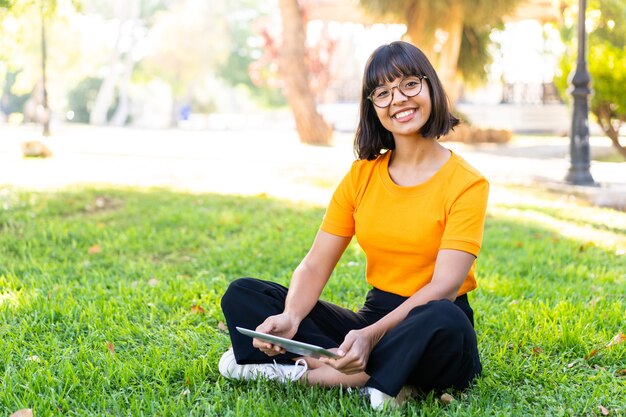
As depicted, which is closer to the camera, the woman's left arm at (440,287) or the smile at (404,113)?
the woman's left arm at (440,287)

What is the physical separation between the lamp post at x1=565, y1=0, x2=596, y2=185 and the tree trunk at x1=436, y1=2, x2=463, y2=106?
5.61m

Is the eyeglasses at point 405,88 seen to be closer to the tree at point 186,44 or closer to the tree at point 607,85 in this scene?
the tree at point 607,85

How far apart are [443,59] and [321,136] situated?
3204 mm

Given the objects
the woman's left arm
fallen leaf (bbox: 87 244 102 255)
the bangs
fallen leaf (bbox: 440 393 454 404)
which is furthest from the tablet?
fallen leaf (bbox: 87 244 102 255)

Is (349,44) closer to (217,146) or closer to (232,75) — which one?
(232,75)

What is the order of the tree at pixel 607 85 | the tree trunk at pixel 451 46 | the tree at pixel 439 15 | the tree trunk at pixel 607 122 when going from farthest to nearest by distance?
the tree trunk at pixel 451 46 → the tree at pixel 439 15 → the tree trunk at pixel 607 122 → the tree at pixel 607 85

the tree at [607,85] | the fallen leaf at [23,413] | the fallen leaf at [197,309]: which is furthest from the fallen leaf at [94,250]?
the tree at [607,85]

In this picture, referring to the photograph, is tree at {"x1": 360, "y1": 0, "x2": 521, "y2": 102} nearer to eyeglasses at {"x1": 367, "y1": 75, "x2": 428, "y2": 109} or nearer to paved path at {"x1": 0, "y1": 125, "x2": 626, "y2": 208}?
paved path at {"x1": 0, "y1": 125, "x2": 626, "y2": 208}

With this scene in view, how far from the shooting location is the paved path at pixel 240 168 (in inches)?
336

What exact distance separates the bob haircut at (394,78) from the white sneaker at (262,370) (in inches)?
34.0

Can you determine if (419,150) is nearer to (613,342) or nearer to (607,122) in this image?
(613,342)

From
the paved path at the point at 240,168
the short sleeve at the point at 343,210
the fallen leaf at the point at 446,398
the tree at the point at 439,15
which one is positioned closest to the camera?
the fallen leaf at the point at 446,398

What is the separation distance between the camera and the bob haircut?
2.71 m

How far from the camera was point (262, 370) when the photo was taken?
112 inches
